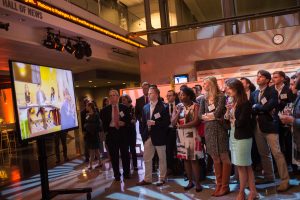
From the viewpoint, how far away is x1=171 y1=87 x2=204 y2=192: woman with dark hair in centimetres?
422

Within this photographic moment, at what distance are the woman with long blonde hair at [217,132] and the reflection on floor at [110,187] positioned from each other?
0.85 ft

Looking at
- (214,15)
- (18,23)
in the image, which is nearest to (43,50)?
(18,23)

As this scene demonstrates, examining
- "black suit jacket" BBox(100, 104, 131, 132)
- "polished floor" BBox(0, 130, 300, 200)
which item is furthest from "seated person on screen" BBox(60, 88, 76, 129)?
"polished floor" BBox(0, 130, 300, 200)

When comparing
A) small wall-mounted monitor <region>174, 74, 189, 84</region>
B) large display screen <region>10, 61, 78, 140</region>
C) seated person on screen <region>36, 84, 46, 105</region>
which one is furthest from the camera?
small wall-mounted monitor <region>174, 74, 189, 84</region>

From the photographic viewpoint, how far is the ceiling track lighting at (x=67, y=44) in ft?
23.2

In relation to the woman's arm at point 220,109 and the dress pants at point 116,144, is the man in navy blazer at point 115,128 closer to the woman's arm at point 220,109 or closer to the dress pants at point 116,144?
the dress pants at point 116,144

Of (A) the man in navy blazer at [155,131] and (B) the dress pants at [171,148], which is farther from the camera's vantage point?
(B) the dress pants at [171,148]

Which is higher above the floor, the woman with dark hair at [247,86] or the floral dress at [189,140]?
the woman with dark hair at [247,86]

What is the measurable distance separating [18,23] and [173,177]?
4.25 meters

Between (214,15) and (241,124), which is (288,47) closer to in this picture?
(241,124)

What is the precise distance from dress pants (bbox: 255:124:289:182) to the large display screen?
2.44 meters

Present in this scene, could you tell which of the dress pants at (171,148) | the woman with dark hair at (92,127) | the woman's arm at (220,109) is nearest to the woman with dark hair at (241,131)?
the woman's arm at (220,109)

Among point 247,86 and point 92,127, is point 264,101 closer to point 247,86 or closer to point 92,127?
point 247,86

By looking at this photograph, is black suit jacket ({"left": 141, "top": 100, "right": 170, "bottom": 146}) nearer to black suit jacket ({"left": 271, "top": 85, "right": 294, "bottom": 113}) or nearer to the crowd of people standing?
the crowd of people standing
